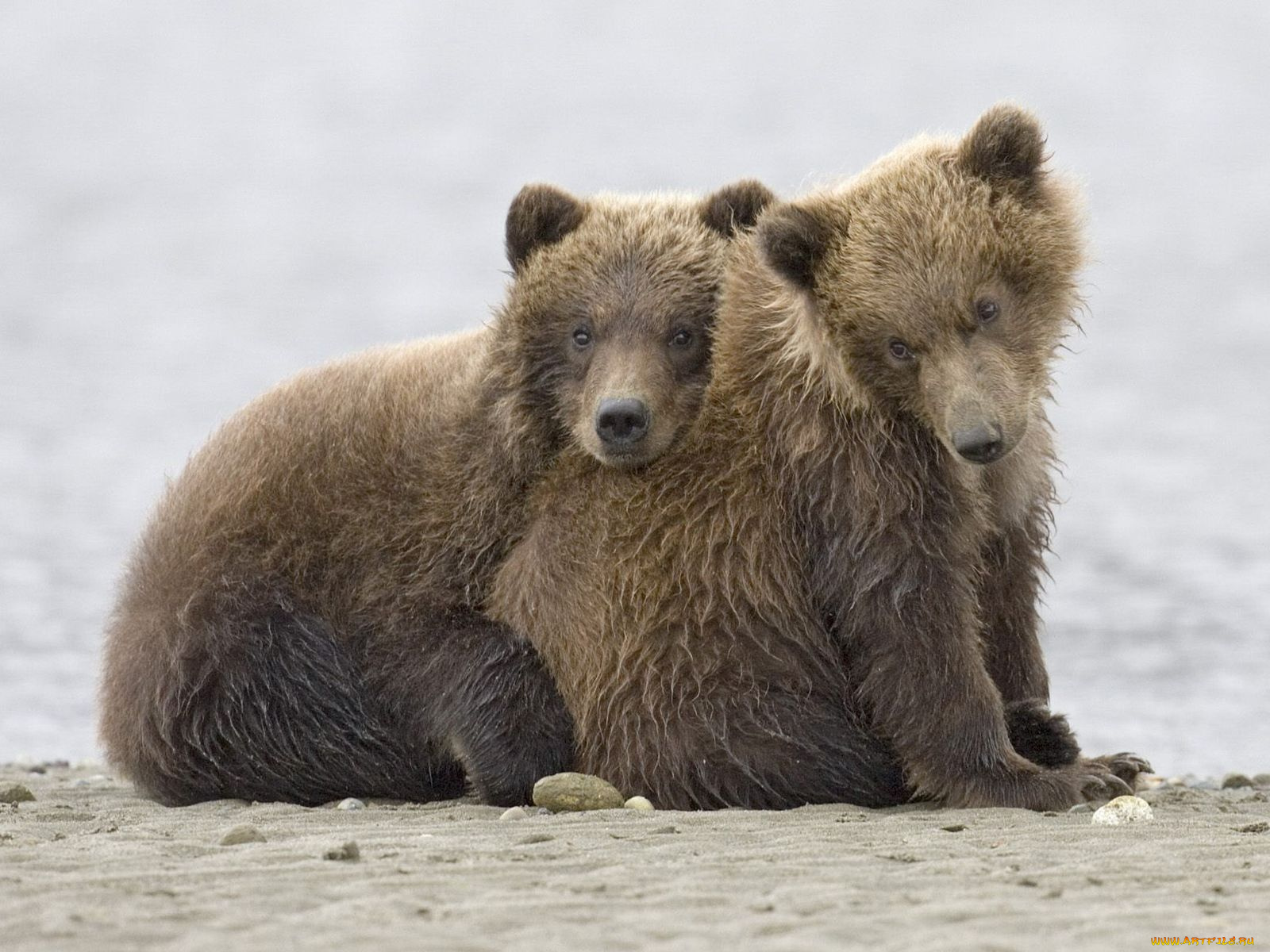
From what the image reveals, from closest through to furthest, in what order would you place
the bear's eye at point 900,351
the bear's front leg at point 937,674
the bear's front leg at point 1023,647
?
the bear's eye at point 900,351 < the bear's front leg at point 937,674 < the bear's front leg at point 1023,647

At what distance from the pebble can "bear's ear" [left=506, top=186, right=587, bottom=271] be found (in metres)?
2.35

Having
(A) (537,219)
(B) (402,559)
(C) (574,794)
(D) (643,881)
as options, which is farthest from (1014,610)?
(D) (643,881)

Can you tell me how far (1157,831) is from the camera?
5.85 meters

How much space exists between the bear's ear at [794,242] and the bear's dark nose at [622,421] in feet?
2.40

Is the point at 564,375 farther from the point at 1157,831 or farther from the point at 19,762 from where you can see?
the point at 19,762

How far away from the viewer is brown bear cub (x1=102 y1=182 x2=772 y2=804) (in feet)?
23.5

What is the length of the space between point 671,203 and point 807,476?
1725 mm

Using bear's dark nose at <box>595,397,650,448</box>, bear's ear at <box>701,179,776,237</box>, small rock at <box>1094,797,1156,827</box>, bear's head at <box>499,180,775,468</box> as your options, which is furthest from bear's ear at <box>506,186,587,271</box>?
small rock at <box>1094,797,1156,827</box>

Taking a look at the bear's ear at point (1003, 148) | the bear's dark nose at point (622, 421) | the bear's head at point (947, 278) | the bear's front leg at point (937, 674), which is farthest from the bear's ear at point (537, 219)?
the bear's front leg at point (937, 674)

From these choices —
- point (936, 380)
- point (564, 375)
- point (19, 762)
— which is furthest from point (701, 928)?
point (19, 762)

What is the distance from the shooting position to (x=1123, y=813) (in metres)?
6.21

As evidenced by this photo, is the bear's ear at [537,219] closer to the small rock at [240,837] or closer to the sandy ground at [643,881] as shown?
the sandy ground at [643,881]

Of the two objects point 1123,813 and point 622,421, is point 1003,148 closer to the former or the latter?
point 622,421

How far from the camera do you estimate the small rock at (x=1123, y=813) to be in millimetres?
6168
